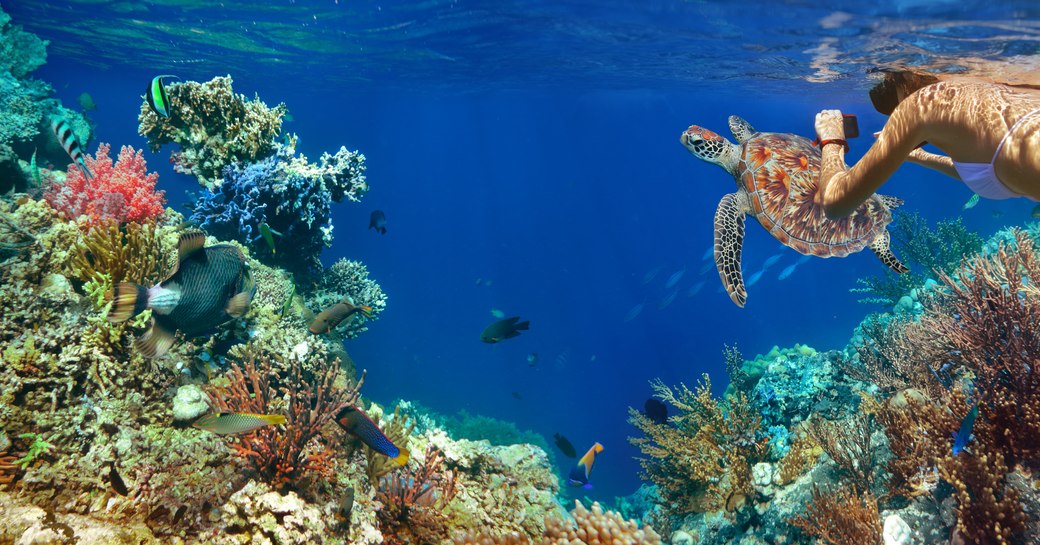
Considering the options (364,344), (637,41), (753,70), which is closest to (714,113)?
(753,70)

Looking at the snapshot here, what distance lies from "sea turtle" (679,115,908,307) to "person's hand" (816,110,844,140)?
2.04 metres

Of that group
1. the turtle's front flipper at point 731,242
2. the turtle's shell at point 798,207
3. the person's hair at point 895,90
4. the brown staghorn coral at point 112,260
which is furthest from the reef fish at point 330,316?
the person's hair at point 895,90

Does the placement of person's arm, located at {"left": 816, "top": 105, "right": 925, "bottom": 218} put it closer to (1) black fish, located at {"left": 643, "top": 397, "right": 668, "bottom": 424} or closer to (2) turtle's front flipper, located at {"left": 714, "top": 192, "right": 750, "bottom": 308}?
(2) turtle's front flipper, located at {"left": 714, "top": 192, "right": 750, "bottom": 308}

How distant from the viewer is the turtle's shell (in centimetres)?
537

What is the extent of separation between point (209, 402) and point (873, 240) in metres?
7.20

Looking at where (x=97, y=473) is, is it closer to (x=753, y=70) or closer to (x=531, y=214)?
(x=753, y=70)

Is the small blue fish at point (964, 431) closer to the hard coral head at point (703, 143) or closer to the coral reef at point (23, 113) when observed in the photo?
the hard coral head at point (703, 143)

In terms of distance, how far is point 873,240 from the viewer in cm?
545

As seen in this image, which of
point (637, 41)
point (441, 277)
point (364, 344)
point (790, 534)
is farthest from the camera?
point (441, 277)

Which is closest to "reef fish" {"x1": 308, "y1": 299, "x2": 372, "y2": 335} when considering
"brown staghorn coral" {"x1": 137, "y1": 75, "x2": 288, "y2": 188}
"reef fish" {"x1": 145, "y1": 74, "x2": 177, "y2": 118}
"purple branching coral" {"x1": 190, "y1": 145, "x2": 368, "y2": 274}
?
"purple branching coral" {"x1": 190, "y1": 145, "x2": 368, "y2": 274}

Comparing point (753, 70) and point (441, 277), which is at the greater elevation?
point (753, 70)

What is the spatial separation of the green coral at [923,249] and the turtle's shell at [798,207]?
26.8 feet

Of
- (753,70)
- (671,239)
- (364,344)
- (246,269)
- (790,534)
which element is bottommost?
(671,239)

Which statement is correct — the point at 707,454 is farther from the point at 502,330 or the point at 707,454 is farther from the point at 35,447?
the point at 35,447
